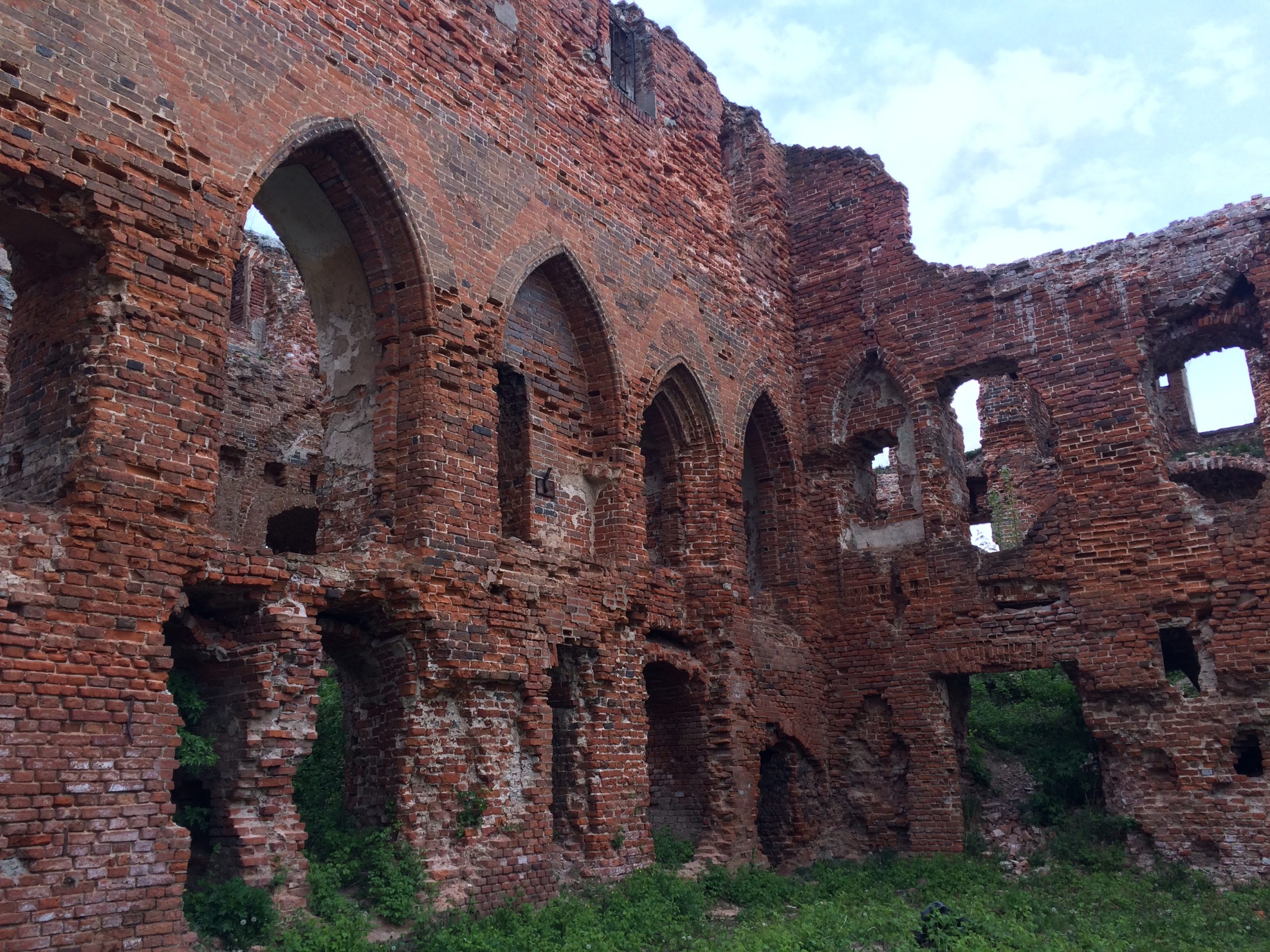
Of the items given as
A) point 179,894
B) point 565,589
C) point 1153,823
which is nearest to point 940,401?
point 1153,823

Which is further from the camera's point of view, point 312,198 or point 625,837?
point 625,837

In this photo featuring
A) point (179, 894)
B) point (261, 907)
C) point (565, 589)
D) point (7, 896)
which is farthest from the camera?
point (565, 589)

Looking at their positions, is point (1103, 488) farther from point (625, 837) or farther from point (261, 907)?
point (261, 907)

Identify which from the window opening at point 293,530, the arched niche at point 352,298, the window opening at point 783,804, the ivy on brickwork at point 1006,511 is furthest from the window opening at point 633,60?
the ivy on brickwork at point 1006,511

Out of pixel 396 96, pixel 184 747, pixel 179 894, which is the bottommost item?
pixel 179 894

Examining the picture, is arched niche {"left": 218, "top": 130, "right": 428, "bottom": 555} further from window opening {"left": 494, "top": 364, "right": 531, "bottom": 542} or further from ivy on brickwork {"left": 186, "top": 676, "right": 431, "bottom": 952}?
ivy on brickwork {"left": 186, "top": 676, "right": 431, "bottom": 952}

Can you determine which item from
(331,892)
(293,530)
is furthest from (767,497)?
(331,892)

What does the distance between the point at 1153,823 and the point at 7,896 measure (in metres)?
10.3

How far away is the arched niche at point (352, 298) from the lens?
28.9 ft

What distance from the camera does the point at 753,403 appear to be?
536 inches

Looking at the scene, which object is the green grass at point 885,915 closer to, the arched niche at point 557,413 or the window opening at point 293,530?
the arched niche at point 557,413

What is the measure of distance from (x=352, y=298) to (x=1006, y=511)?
13.8m

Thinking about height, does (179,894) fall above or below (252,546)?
below

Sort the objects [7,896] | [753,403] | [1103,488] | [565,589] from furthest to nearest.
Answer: [753,403] → [1103,488] → [565,589] → [7,896]
